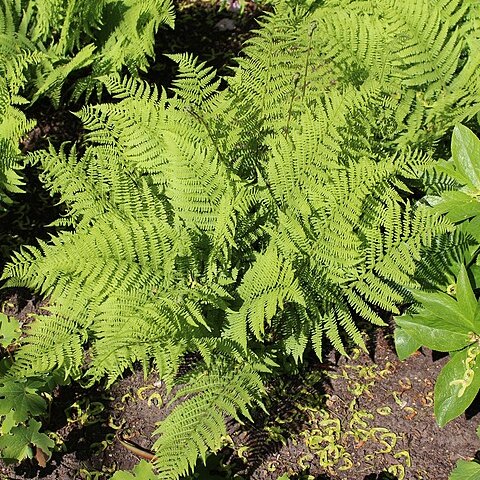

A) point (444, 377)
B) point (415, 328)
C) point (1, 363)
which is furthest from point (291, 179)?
point (1, 363)

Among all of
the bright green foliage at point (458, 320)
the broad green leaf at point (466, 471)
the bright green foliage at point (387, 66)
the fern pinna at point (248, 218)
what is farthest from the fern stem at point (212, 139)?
the broad green leaf at point (466, 471)

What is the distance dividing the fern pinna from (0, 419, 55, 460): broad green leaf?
0.18 metres

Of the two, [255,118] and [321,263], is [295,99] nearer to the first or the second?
[255,118]

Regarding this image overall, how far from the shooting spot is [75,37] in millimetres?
3053

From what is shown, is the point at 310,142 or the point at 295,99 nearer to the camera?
the point at 310,142

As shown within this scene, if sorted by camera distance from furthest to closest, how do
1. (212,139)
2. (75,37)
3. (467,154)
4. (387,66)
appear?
(75,37) → (387,66) → (212,139) → (467,154)

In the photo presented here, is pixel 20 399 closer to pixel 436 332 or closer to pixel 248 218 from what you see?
pixel 248 218

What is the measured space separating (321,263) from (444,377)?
1.74 ft

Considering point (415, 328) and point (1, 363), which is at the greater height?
point (415, 328)

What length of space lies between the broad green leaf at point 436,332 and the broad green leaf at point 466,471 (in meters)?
0.37

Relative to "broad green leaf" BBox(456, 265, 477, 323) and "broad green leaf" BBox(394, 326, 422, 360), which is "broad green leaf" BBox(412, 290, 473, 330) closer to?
"broad green leaf" BBox(456, 265, 477, 323)

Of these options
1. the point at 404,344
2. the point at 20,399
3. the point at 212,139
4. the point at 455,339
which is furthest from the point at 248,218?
the point at 20,399

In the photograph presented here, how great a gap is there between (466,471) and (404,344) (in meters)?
0.44

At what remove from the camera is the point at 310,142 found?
235 centimetres
